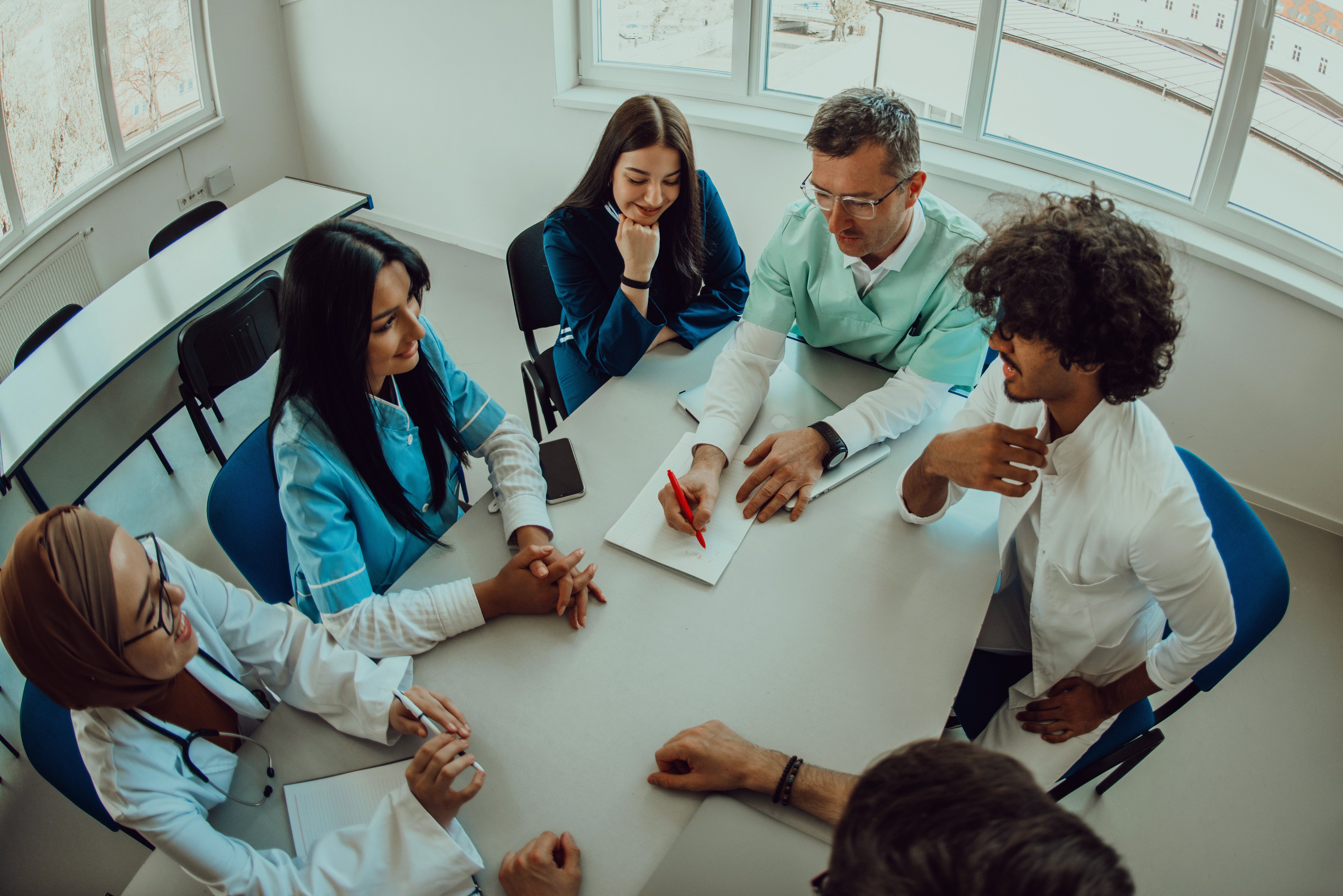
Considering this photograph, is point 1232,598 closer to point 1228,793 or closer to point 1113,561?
point 1113,561

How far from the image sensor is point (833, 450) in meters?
1.62

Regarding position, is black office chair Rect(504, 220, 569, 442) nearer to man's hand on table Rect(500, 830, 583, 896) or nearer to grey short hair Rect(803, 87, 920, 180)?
grey short hair Rect(803, 87, 920, 180)

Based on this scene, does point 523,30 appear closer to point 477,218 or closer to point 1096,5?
point 477,218

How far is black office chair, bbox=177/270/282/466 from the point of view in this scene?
2332mm

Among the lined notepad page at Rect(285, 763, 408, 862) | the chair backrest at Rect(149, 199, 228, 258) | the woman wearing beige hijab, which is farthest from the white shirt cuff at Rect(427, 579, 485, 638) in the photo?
the chair backrest at Rect(149, 199, 228, 258)

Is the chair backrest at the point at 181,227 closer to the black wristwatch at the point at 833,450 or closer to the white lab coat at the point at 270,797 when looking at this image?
the white lab coat at the point at 270,797

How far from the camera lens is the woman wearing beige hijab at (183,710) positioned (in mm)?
965

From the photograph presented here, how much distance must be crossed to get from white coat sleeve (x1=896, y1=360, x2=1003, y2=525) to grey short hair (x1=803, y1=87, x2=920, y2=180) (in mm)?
465

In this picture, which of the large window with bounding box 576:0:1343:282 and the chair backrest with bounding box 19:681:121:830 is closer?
the chair backrest with bounding box 19:681:121:830

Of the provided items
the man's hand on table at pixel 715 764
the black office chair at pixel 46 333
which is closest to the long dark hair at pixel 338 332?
the man's hand on table at pixel 715 764

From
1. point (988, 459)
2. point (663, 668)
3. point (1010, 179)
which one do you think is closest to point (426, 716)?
point (663, 668)

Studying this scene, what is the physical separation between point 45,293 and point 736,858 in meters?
3.85

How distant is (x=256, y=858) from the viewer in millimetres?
1044

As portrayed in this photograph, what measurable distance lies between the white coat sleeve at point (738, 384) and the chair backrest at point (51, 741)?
1210 millimetres
